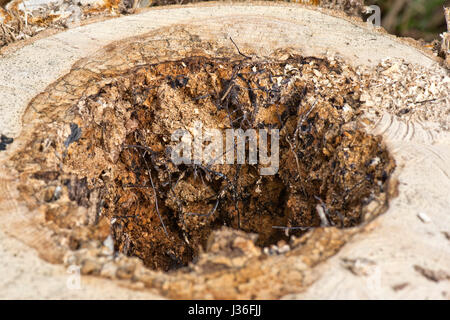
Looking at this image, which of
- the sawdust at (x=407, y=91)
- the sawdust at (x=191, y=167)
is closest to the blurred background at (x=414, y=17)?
the sawdust at (x=407, y=91)

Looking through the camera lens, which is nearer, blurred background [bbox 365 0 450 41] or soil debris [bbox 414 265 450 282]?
soil debris [bbox 414 265 450 282]

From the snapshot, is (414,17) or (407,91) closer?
(407,91)

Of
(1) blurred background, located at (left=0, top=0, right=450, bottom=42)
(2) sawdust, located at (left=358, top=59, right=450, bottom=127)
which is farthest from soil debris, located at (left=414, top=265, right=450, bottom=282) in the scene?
(1) blurred background, located at (left=0, top=0, right=450, bottom=42)

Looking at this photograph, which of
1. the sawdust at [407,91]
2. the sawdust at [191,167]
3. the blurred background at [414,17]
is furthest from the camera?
the blurred background at [414,17]

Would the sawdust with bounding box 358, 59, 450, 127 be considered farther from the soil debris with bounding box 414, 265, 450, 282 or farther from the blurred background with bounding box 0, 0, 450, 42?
the blurred background with bounding box 0, 0, 450, 42

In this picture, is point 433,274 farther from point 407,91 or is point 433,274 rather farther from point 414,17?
point 414,17

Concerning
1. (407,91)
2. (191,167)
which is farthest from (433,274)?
(191,167)

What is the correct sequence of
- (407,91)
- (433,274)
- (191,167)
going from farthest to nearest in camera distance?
1. (191,167)
2. (407,91)
3. (433,274)

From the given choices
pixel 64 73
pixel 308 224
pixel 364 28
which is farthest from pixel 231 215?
pixel 364 28

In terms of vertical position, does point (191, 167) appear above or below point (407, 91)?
below

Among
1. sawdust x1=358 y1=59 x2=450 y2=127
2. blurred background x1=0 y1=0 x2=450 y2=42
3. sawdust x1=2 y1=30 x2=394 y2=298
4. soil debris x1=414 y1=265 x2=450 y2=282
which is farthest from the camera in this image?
blurred background x1=0 y1=0 x2=450 y2=42

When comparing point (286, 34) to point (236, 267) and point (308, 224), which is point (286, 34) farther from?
point (236, 267)

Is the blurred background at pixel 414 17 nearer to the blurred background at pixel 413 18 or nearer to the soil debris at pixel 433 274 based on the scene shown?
the blurred background at pixel 413 18
